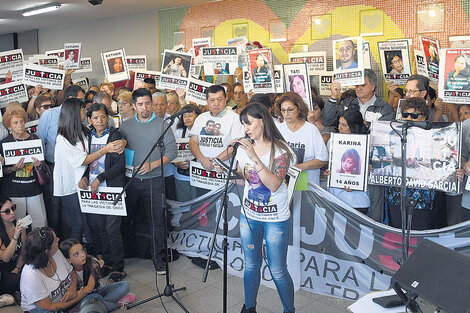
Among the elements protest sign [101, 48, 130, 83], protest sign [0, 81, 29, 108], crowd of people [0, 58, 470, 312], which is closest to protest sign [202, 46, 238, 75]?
crowd of people [0, 58, 470, 312]

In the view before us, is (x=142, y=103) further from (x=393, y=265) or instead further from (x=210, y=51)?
(x=393, y=265)

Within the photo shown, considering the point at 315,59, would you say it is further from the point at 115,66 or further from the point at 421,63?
the point at 115,66

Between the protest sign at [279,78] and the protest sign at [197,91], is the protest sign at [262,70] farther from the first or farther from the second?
the protest sign at [197,91]

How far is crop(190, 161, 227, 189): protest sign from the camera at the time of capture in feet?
16.5

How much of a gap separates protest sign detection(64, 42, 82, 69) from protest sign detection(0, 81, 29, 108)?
214cm

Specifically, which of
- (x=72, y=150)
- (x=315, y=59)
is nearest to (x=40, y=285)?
(x=72, y=150)

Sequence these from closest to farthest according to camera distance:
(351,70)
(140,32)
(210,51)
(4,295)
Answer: (4,295)
(351,70)
(210,51)
(140,32)

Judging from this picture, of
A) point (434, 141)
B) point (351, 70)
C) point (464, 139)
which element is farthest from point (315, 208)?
point (351, 70)

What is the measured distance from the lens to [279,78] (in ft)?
19.7

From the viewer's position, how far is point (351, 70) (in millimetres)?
5473

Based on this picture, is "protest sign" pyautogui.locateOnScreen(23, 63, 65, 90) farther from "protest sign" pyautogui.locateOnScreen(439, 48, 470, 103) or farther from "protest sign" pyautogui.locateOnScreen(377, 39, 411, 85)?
"protest sign" pyautogui.locateOnScreen(439, 48, 470, 103)

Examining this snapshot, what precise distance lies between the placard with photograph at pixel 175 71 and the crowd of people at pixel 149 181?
0.23 feet

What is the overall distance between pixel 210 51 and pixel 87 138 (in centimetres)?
201

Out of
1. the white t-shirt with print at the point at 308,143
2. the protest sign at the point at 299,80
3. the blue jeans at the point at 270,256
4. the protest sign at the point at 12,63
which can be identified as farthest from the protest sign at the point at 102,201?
the protest sign at the point at 12,63
